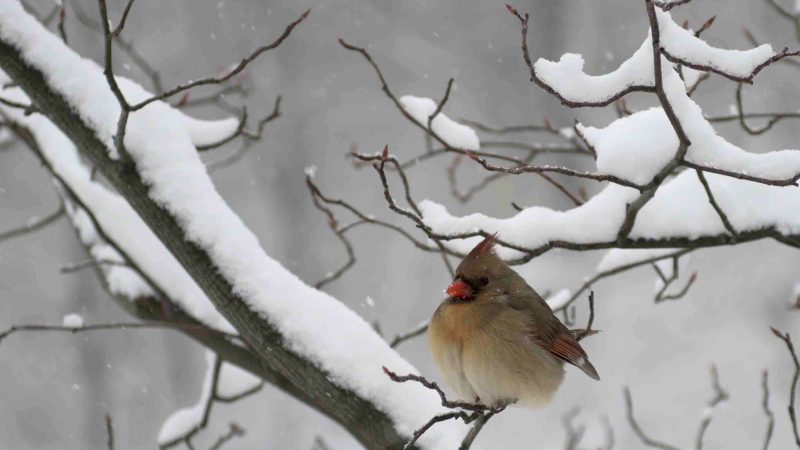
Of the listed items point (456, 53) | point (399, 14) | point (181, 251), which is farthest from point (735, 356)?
point (181, 251)

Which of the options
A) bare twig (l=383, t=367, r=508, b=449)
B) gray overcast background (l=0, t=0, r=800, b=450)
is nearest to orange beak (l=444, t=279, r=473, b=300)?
bare twig (l=383, t=367, r=508, b=449)

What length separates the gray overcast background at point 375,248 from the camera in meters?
13.3

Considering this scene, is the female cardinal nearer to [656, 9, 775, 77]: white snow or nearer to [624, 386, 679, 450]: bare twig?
[624, 386, 679, 450]: bare twig

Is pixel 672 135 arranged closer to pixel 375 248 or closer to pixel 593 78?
pixel 593 78

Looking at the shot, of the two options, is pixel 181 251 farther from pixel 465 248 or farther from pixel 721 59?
pixel 721 59

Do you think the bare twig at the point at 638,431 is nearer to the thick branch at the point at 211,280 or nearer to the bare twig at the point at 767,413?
the bare twig at the point at 767,413

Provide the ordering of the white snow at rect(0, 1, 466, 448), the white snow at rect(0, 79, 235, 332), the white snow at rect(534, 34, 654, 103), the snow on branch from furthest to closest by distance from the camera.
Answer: the white snow at rect(0, 79, 235, 332) < the white snow at rect(0, 1, 466, 448) < the white snow at rect(534, 34, 654, 103) < the snow on branch

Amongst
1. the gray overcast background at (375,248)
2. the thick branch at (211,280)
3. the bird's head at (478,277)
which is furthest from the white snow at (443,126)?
the gray overcast background at (375,248)

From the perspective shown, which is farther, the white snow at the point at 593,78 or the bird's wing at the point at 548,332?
the bird's wing at the point at 548,332

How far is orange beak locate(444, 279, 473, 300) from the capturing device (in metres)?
3.03

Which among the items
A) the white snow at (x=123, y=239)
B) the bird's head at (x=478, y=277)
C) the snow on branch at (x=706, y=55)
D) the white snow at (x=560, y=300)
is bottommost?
the white snow at (x=560, y=300)

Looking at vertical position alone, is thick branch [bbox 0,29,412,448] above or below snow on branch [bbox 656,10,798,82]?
above

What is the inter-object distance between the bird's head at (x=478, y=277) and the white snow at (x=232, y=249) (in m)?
0.31

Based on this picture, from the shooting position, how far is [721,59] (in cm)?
211
